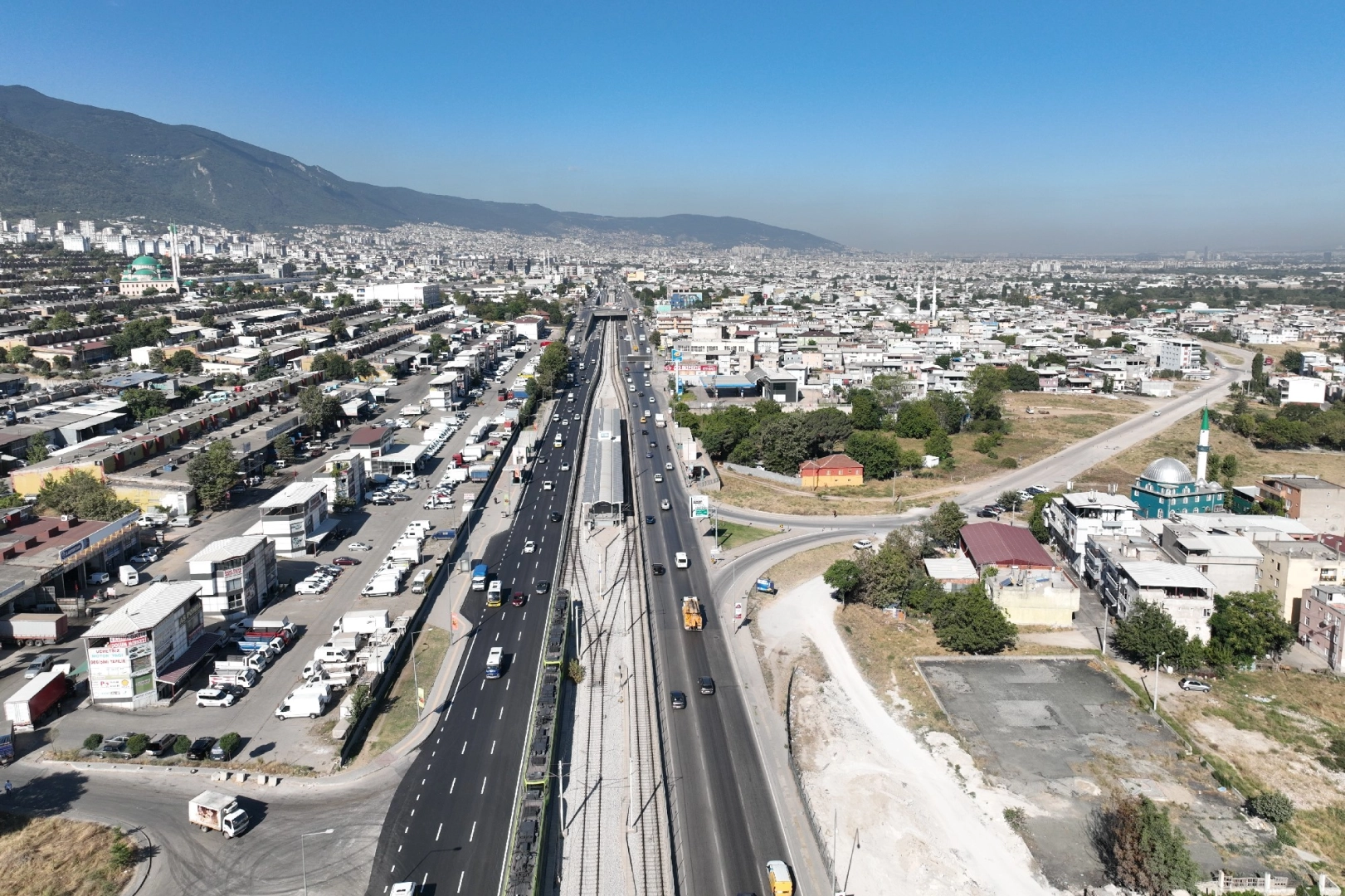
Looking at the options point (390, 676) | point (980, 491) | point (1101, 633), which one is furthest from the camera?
point (980, 491)

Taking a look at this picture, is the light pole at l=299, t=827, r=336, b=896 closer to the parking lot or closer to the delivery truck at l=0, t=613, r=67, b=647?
the parking lot

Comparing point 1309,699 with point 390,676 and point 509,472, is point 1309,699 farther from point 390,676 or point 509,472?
point 509,472

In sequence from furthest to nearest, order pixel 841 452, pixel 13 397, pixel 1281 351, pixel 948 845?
pixel 1281 351 < pixel 13 397 < pixel 841 452 < pixel 948 845

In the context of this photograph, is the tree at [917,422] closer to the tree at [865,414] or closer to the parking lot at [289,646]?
the tree at [865,414]

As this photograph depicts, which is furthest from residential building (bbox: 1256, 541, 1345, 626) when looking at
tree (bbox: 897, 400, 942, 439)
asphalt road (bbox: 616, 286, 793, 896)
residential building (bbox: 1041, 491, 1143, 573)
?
tree (bbox: 897, 400, 942, 439)

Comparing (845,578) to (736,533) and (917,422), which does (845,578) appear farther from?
(917,422)

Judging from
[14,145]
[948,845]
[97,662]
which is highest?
[14,145]

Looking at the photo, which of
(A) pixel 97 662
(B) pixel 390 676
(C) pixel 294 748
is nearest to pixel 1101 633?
(B) pixel 390 676

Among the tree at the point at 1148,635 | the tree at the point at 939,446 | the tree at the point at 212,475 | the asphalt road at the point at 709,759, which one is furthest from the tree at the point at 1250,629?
the tree at the point at 212,475
